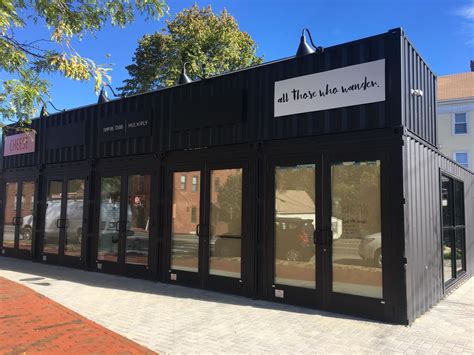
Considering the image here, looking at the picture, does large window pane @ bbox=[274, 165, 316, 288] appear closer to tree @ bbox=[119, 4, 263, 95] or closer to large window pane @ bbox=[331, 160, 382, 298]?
large window pane @ bbox=[331, 160, 382, 298]

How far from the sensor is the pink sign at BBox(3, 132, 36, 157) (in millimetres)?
13697

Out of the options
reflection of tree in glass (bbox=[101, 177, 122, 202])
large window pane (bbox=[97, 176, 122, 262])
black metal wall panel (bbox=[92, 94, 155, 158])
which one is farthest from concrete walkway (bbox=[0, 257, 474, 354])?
black metal wall panel (bbox=[92, 94, 155, 158])

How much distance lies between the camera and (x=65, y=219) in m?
12.3

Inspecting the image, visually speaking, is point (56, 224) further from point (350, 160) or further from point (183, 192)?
point (350, 160)

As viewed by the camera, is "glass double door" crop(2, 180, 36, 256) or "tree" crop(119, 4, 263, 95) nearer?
"glass double door" crop(2, 180, 36, 256)

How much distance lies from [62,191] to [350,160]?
28.6 feet

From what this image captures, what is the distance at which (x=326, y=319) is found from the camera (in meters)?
6.73

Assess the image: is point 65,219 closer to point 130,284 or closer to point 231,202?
point 130,284

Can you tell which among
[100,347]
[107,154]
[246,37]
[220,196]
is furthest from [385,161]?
[246,37]

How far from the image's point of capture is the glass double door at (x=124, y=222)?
10367 millimetres

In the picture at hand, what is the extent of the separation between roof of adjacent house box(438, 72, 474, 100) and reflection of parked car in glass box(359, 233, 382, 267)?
2761cm

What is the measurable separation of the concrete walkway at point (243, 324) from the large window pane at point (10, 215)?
6170 mm

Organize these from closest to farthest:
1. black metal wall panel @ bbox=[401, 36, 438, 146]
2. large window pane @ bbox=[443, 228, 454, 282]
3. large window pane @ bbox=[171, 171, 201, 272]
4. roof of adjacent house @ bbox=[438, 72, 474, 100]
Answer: black metal wall panel @ bbox=[401, 36, 438, 146] → large window pane @ bbox=[443, 228, 454, 282] → large window pane @ bbox=[171, 171, 201, 272] → roof of adjacent house @ bbox=[438, 72, 474, 100]

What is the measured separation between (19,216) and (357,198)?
11303 mm
